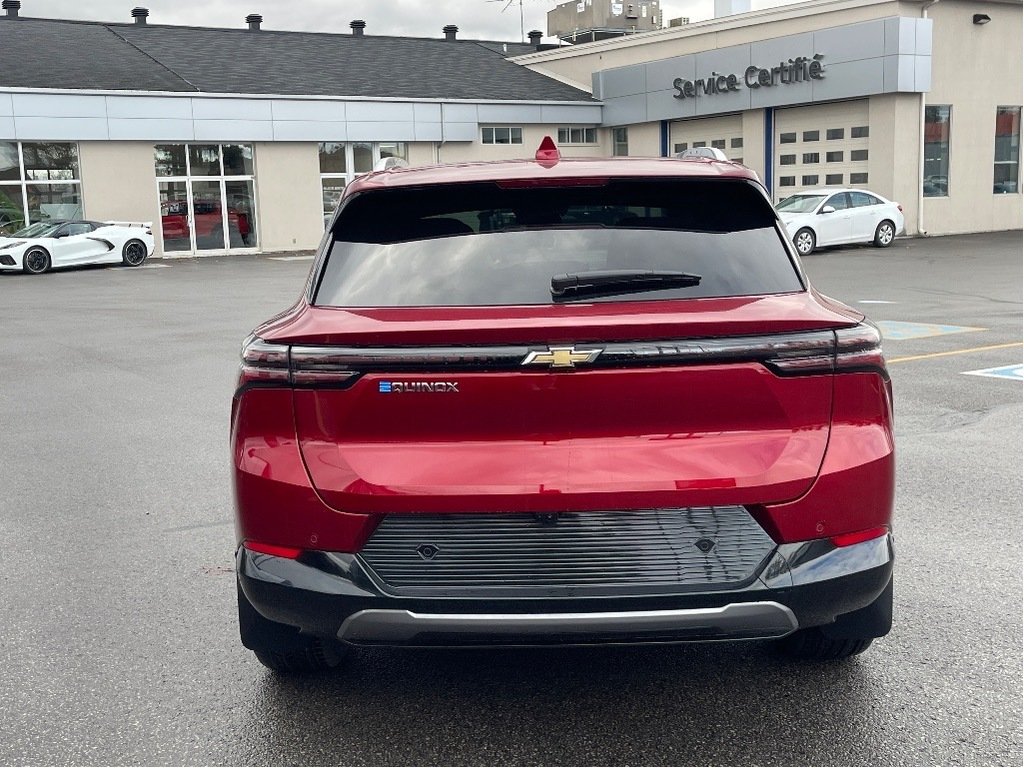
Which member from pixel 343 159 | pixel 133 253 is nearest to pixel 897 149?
pixel 343 159

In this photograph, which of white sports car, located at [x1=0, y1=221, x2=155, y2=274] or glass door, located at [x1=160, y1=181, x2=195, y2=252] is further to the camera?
glass door, located at [x1=160, y1=181, x2=195, y2=252]

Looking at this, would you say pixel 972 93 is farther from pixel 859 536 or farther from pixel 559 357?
pixel 559 357

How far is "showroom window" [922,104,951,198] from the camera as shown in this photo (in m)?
31.7

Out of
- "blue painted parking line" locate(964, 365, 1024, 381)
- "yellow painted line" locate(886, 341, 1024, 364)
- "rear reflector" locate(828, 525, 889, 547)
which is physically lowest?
"blue painted parking line" locate(964, 365, 1024, 381)

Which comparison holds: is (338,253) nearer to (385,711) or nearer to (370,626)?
(370,626)

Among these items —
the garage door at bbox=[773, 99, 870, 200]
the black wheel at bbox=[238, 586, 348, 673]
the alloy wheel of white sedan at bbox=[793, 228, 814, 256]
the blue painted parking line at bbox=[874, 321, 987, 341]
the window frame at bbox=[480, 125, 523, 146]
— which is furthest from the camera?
the window frame at bbox=[480, 125, 523, 146]

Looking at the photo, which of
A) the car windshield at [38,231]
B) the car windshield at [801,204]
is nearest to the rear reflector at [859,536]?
the car windshield at [801,204]

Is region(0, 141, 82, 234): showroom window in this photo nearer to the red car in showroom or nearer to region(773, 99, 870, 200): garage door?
region(773, 99, 870, 200): garage door

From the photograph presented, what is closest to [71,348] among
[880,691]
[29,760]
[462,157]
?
[29,760]

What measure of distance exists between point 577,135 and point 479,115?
4.26m

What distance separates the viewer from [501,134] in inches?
1571

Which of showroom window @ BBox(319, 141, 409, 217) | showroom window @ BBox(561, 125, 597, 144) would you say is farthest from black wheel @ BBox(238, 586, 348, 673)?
showroom window @ BBox(561, 125, 597, 144)

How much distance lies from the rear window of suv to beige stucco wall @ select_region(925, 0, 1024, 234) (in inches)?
1209

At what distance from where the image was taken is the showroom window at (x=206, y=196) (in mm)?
33969
